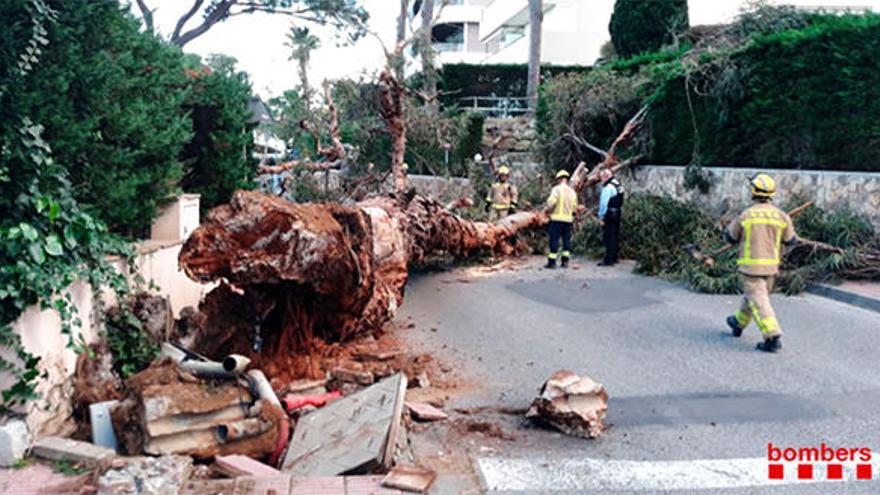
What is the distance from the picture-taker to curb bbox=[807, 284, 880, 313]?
9.39 meters

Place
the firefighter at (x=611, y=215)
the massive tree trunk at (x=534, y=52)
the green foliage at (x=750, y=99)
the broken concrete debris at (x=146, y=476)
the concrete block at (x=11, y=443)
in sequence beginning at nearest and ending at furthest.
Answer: the broken concrete debris at (x=146, y=476) < the concrete block at (x=11, y=443) < the green foliage at (x=750, y=99) < the firefighter at (x=611, y=215) < the massive tree trunk at (x=534, y=52)

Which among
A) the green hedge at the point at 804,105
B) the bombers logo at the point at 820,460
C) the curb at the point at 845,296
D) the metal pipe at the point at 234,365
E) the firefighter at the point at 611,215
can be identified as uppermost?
the green hedge at the point at 804,105

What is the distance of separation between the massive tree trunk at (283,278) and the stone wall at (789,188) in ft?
24.7

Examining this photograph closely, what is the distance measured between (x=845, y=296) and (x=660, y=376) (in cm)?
467

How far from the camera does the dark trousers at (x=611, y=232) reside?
13.1 metres

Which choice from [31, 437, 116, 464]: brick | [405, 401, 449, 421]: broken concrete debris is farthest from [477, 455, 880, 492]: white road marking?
[31, 437, 116, 464]: brick

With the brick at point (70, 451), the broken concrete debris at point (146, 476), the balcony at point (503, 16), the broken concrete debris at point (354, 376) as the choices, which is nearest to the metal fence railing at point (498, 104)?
the balcony at point (503, 16)

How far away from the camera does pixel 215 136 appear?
9156mm

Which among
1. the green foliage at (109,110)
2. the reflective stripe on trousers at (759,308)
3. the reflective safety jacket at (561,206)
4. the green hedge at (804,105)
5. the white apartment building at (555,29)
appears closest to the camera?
the green foliage at (109,110)

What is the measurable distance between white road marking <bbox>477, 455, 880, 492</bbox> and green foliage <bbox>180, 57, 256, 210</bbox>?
582 centimetres

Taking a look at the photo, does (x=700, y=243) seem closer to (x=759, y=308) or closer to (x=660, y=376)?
(x=759, y=308)

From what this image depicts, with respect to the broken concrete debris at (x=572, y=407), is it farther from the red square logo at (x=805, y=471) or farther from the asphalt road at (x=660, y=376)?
the red square logo at (x=805, y=471)

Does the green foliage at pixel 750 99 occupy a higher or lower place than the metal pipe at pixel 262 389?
higher

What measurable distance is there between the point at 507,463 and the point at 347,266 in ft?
7.47
